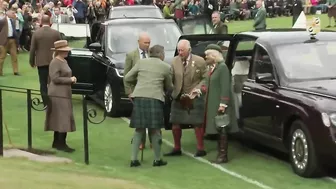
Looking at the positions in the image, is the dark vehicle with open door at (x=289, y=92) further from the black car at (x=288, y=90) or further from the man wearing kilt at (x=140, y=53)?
the man wearing kilt at (x=140, y=53)

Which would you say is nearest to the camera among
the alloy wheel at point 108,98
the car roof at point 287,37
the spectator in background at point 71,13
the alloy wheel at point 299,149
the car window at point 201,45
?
the alloy wheel at point 299,149

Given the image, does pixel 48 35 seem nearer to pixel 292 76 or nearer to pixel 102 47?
pixel 102 47

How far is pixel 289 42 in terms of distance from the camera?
1091 centimetres

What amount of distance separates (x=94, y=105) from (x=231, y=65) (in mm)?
5884

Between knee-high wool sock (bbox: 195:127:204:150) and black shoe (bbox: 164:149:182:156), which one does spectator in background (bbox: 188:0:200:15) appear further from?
knee-high wool sock (bbox: 195:127:204:150)

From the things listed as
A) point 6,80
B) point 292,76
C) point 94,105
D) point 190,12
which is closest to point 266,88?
point 292,76

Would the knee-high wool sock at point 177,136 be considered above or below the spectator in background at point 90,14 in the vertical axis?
above

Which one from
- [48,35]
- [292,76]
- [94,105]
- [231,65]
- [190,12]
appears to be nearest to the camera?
[292,76]

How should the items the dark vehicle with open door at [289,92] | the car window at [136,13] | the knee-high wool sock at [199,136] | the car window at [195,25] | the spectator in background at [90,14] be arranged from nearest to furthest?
the dark vehicle with open door at [289,92] < the knee-high wool sock at [199,136] < the car window at [195,25] < the car window at [136,13] < the spectator in background at [90,14]

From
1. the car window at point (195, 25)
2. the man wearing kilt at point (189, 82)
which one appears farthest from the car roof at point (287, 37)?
the car window at point (195, 25)

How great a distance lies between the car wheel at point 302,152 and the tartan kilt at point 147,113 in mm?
1789

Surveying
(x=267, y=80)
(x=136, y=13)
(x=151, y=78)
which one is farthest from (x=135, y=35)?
(x=136, y=13)

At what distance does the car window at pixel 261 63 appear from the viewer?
1074 centimetres

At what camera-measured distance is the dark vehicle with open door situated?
934 centimetres
